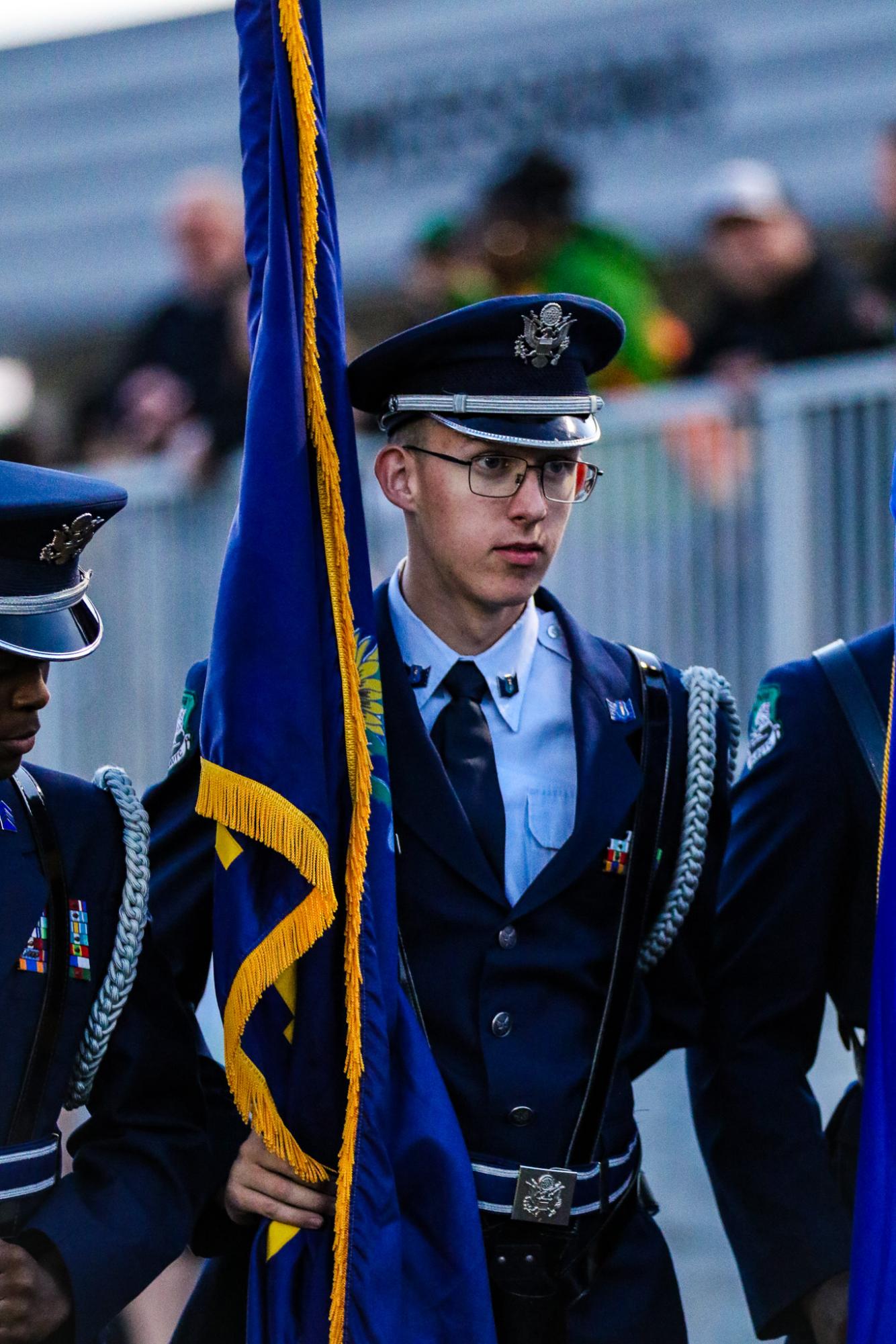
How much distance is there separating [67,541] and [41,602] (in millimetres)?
107

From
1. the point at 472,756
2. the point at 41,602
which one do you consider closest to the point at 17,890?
the point at 41,602

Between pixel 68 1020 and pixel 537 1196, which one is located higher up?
pixel 68 1020

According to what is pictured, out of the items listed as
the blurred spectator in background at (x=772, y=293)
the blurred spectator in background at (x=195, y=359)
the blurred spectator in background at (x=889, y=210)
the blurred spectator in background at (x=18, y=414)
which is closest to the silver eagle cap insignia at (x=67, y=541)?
the blurred spectator in background at (x=772, y=293)

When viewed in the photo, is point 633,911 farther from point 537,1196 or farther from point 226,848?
point 226,848

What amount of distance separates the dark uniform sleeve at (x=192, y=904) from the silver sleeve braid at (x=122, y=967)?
17 cm

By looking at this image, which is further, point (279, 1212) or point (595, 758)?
point (595, 758)

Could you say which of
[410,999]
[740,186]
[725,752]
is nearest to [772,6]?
[740,186]

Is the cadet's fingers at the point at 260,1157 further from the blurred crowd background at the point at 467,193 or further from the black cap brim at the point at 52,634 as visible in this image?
the blurred crowd background at the point at 467,193

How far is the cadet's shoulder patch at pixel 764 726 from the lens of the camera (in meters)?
3.22

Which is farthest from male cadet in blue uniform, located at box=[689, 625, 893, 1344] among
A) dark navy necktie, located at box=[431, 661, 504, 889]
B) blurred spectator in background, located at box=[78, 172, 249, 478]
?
blurred spectator in background, located at box=[78, 172, 249, 478]

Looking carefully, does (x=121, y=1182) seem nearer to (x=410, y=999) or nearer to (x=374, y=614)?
(x=410, y=999)

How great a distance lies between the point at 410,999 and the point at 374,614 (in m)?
0.56

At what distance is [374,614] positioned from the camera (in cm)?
306

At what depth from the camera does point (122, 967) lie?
287cm
